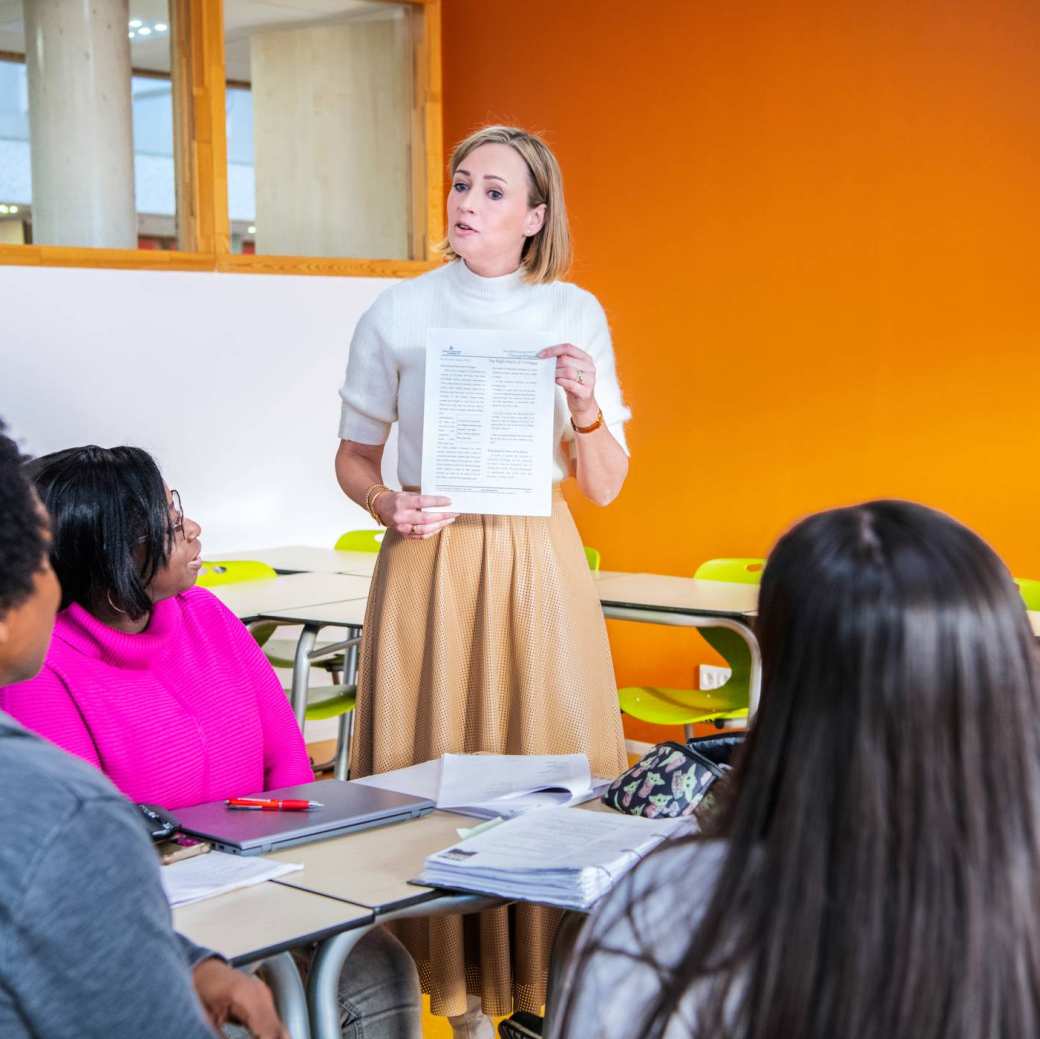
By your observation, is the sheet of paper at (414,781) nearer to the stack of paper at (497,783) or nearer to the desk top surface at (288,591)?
the stack of paper at (497,783)

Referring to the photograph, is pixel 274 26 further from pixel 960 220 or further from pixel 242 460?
pixel 960 220

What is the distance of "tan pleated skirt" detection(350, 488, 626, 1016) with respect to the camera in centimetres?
261

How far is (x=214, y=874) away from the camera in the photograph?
1.81 metres

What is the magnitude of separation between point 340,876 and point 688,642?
4214 millimetres

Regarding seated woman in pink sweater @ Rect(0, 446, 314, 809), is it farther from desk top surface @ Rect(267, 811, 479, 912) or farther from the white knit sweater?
the white knit sweater

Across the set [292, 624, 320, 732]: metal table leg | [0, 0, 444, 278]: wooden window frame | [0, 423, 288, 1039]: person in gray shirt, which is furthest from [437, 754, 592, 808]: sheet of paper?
[0, 0, 444, 278]: wooden window frame

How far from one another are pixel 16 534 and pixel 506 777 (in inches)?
46.3

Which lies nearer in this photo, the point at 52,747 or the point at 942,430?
the point at 52,747

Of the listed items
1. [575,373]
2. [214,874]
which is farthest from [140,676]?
[575,373]

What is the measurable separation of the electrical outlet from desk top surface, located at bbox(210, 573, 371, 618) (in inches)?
63.5

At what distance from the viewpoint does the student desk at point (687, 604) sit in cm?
417

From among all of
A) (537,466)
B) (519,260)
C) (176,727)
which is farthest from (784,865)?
(519,260)

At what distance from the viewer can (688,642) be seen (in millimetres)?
5945

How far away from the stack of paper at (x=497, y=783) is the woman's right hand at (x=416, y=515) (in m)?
0.42
